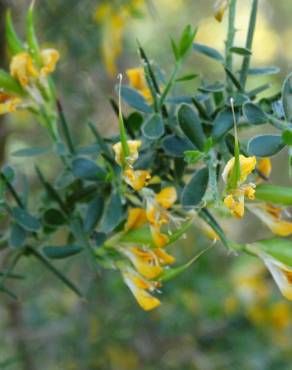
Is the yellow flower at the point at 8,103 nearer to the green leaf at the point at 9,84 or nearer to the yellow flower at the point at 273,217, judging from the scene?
the green leaf at the point at 9,84

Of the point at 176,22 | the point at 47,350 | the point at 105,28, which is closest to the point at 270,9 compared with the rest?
the point at 176,22

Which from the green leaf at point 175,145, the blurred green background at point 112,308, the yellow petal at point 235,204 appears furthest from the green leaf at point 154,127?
the blurred green background at point 112,308

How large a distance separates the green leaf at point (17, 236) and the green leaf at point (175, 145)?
172mm

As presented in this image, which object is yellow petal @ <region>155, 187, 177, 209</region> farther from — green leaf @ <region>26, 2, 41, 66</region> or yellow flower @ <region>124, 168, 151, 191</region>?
green leaf @ <region>26, 2, 41, 66</region>

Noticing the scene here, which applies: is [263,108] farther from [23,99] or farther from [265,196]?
[23,99]

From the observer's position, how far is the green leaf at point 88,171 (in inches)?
26.4

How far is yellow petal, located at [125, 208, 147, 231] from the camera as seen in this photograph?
2.13ft

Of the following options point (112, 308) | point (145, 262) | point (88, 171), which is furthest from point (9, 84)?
point (112, 308)

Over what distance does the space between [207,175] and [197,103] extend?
3.0 inches

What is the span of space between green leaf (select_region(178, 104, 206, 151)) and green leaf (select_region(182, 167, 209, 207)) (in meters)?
0.03

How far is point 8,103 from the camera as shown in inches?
27.8

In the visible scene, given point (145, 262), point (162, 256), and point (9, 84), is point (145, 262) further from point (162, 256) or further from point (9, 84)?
point (9, 84)

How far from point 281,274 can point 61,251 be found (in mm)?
220

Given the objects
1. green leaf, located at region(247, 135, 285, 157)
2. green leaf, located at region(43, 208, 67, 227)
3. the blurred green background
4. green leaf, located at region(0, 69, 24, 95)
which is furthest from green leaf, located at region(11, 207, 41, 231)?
the blurred green background
